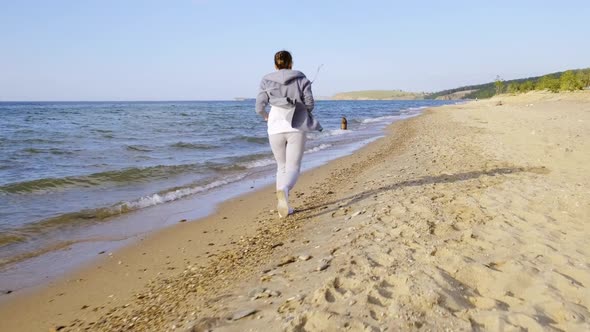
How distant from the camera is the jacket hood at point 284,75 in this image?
4.66 meters

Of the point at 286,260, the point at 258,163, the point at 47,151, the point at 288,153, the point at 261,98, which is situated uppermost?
the point at 261,98

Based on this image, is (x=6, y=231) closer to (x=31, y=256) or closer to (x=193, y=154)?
(x=31, y=256)

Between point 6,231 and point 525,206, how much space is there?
22.2 feet

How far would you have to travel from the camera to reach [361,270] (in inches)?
124

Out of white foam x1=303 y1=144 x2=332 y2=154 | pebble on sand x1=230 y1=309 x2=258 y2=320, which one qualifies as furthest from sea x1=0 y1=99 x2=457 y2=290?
pebble on sand x1=230 y1=309 x2=258 y2=320

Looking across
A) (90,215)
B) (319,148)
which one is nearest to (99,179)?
(90,215)

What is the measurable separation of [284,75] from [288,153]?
93 cm

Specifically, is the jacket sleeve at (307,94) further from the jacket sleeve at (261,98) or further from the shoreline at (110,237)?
the shoreline at (110,237)

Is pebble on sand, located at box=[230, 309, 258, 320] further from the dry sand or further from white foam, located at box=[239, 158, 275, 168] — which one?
white foam, located at box=[239, 158, 275, 168]

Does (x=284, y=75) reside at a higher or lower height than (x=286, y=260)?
higher

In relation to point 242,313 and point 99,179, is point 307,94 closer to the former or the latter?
point 242,313

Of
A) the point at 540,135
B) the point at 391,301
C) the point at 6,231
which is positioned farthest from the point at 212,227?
the point at 540,135

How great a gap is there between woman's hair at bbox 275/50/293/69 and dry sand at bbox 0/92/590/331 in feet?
6.32

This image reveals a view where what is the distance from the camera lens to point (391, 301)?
2.64 meters
